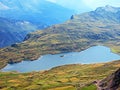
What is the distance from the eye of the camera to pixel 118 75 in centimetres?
13375

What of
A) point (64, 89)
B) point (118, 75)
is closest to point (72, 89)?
point (64, 89)

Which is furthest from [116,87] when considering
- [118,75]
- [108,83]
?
[108,83]

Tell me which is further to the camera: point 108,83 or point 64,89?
point 64,89

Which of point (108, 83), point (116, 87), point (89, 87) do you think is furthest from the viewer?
point (89, 87)

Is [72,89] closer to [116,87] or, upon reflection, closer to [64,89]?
[64,89]

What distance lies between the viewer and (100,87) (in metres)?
151

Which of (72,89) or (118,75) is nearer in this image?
(118,75)

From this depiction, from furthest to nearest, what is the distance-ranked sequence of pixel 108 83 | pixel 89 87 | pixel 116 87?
pixel 89 87
pixel 108 83
pixel 116 87

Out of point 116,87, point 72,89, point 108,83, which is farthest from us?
point 72,89

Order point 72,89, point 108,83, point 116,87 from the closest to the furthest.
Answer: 1. point 116,87
2. point 108,83
3. point 72,89

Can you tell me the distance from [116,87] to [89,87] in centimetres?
2903

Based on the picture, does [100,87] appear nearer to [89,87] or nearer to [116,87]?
[89,87]

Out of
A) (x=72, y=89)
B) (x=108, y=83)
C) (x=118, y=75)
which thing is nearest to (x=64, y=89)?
(x=72, y=89)

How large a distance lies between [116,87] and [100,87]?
1969cm
